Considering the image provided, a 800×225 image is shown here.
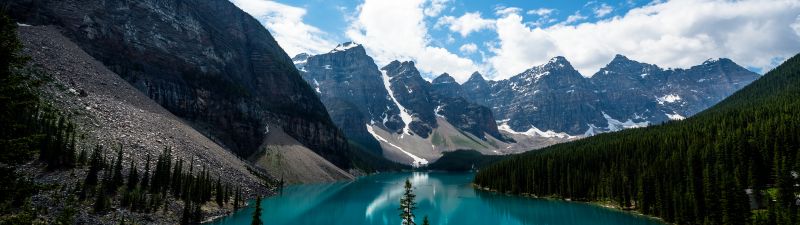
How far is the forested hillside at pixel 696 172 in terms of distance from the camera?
2557 inches

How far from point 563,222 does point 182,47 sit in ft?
556

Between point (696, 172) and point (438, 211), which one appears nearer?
point (696, 172)

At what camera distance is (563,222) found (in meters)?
84.6

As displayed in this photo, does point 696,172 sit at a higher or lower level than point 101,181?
higher

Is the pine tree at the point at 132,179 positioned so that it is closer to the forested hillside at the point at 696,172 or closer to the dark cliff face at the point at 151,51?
the forested hillside at the point at 696,172

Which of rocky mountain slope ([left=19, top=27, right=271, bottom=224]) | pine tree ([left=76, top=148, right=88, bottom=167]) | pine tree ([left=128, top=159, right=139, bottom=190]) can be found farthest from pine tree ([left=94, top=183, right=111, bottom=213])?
pine tree ([left=76, top=148, right=88, bottom=167])

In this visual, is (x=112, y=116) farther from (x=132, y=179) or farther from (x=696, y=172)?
(x=696, y=172)

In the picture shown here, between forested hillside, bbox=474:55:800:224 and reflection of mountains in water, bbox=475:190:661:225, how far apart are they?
582cm

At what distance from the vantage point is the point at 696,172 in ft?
287

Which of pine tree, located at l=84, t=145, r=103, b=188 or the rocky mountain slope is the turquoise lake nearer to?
the rocky mountain slope

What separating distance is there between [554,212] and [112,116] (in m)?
99.7

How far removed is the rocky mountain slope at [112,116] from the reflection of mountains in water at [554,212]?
58.2m

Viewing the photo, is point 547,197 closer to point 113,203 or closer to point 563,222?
point 563,222

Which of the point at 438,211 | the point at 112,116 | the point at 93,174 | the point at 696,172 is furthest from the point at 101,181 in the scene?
the point at 696,172
